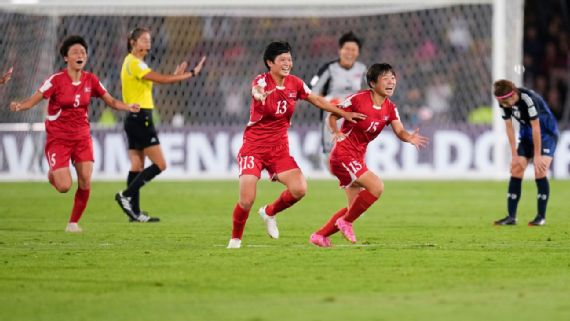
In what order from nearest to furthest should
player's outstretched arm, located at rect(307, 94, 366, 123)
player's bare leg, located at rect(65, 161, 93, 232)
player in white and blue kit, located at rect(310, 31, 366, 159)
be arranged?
player's outstretched arm, located at rect(307, 94, 366, 123)
player's bare leg, located at rect(65, 161, 93, 232)
player in white and blue kit, located at rect(310, 31, 366, 159)

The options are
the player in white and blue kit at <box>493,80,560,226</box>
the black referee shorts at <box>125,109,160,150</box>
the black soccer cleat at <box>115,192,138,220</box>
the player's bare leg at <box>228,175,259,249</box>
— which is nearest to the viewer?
the player's bare leg at <box>228,175,259,249</box>

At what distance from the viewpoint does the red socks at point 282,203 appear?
10891 millimetres

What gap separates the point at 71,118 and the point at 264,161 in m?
3.02

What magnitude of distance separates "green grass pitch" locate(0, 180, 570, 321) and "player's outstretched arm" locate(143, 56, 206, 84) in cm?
161

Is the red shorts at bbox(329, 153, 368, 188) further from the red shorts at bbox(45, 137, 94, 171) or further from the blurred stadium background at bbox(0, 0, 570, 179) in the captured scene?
the blurred stadium background at bbox(0, 0, 570, 179)

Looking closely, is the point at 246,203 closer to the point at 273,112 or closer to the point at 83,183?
the point at 273,112

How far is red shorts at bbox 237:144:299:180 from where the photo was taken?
10.5 m

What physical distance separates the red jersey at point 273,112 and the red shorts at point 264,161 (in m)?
0.06

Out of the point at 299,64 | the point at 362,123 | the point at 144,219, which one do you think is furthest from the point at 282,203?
the point at 299,64

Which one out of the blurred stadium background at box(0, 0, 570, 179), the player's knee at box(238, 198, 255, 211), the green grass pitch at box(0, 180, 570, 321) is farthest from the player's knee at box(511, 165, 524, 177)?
the blurred stadium background at box(0, 0, 570, 179)

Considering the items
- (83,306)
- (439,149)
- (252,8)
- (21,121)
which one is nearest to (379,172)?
(439,149)

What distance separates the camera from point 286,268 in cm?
905

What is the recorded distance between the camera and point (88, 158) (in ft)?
42.3

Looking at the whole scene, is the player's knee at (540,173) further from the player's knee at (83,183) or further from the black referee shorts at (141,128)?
the player's knee at (83,183)
